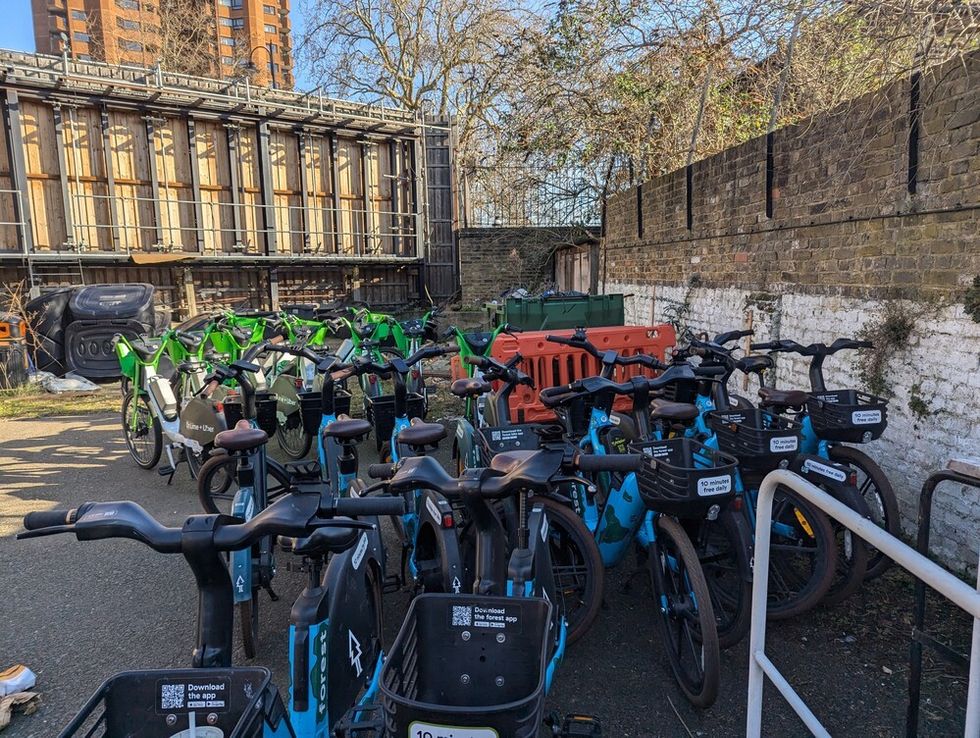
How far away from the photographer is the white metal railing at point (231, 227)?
14438 mm

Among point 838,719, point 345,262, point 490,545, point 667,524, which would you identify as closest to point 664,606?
point 667,524

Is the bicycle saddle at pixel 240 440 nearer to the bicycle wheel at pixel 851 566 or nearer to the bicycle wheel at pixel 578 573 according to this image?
the bicycle wheel at pixel 578 573

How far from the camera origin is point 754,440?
3.14 m

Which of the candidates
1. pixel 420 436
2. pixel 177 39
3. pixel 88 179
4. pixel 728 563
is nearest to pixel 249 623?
pixel 420 436

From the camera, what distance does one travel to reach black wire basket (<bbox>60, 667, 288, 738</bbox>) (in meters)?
1.55

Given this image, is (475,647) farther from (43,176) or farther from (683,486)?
(43,176)

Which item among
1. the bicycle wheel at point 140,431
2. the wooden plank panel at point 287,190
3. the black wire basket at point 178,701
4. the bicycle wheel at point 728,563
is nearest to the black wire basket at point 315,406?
the bicycle wheel at point 140,431

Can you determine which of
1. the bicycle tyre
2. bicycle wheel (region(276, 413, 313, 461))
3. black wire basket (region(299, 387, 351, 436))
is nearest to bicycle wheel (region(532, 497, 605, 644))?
the bicycle tyre

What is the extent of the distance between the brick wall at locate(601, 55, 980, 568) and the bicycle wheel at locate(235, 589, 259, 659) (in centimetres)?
356

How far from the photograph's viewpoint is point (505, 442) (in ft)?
10.8

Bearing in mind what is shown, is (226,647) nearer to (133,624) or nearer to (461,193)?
(133,624)

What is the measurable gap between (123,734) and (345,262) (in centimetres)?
1617

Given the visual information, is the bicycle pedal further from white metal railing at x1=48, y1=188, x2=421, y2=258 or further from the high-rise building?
the high-rise building

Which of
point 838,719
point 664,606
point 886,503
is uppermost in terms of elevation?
point 886,503
